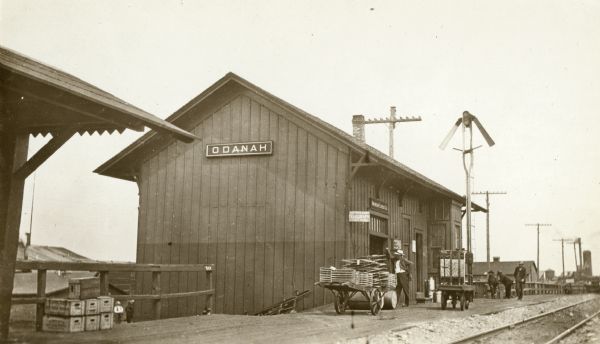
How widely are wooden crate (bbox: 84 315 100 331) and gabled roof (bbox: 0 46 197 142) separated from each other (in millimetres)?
2911

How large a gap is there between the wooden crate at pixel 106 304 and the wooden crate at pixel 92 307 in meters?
0.06

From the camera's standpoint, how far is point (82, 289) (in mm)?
9664

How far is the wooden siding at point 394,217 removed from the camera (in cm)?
1797

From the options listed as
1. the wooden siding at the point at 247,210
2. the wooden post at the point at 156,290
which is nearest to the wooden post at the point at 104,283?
the wooden post at the point at 156,290

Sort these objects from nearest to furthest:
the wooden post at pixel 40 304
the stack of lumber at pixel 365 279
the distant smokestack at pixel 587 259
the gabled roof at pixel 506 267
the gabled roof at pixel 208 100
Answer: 1. the wooden post at pixel 40 304
2. the stack of lumber at pixel 365 279
3. the gabled roof at pixel 208 100
4. the gabled roof at pixel 506 267
5. the distant smokestack at pixel 587 259

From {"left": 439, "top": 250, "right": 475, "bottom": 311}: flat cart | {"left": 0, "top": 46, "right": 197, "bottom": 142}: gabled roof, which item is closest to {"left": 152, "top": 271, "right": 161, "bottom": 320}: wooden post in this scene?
{"left": 0, "top": 46, "right": 197, "bottom": 142}: gabled roof

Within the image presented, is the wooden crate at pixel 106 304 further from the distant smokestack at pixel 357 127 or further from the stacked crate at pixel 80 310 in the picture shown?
the distant smokestack at pixel 357 127

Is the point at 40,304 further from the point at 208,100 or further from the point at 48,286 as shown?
the point at 48,286

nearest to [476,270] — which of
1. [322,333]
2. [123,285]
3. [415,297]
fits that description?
[415,297]

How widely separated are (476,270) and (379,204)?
224 ft

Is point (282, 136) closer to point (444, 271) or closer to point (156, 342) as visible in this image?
point (444, 271)

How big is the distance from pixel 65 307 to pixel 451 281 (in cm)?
1245

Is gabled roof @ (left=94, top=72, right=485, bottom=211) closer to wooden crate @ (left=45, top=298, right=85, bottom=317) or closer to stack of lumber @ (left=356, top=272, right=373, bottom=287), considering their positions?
stack of lumber @ (left=356, top=272, right=373, bottom=287)

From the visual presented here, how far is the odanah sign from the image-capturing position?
731 inches
